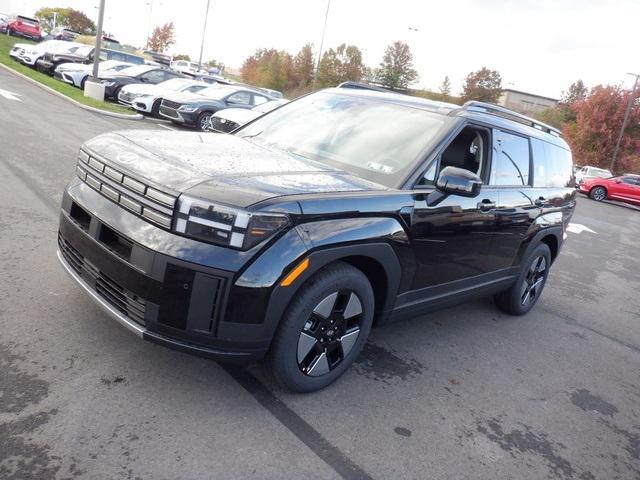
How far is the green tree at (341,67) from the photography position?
50594 mm

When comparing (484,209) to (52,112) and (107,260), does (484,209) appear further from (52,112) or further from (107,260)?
(52,112)

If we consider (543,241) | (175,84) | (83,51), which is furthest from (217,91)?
(543,241)

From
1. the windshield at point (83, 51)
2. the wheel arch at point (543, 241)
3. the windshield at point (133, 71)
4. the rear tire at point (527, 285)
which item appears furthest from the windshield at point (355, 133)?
the windshield at point (83, 51)

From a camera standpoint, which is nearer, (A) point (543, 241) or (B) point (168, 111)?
(A) point (543, 241)

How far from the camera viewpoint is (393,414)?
3.18m

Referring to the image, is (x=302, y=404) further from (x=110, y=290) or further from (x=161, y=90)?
(x=161, y=90)

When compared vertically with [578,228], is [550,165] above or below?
above

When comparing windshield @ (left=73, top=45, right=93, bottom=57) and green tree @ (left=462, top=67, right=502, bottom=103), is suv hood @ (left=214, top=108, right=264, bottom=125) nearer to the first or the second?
windshield @ (left=73, top=45, right=93, bottom=57)

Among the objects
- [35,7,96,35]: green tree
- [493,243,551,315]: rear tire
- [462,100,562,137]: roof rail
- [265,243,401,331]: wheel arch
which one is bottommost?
[493,243,551,315]: rear tire

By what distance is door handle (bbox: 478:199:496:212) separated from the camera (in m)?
4.02

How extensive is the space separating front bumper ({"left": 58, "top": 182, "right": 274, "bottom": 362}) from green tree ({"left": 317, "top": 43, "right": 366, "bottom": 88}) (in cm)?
4910

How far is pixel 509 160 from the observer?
14.8ft

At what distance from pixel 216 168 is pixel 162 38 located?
8724cm

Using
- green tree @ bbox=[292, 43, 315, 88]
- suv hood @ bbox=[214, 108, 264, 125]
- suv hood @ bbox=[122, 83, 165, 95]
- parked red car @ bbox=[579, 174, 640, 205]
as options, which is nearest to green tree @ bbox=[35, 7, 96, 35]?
green tree @ bbox=[292, 43, 315, 88]
